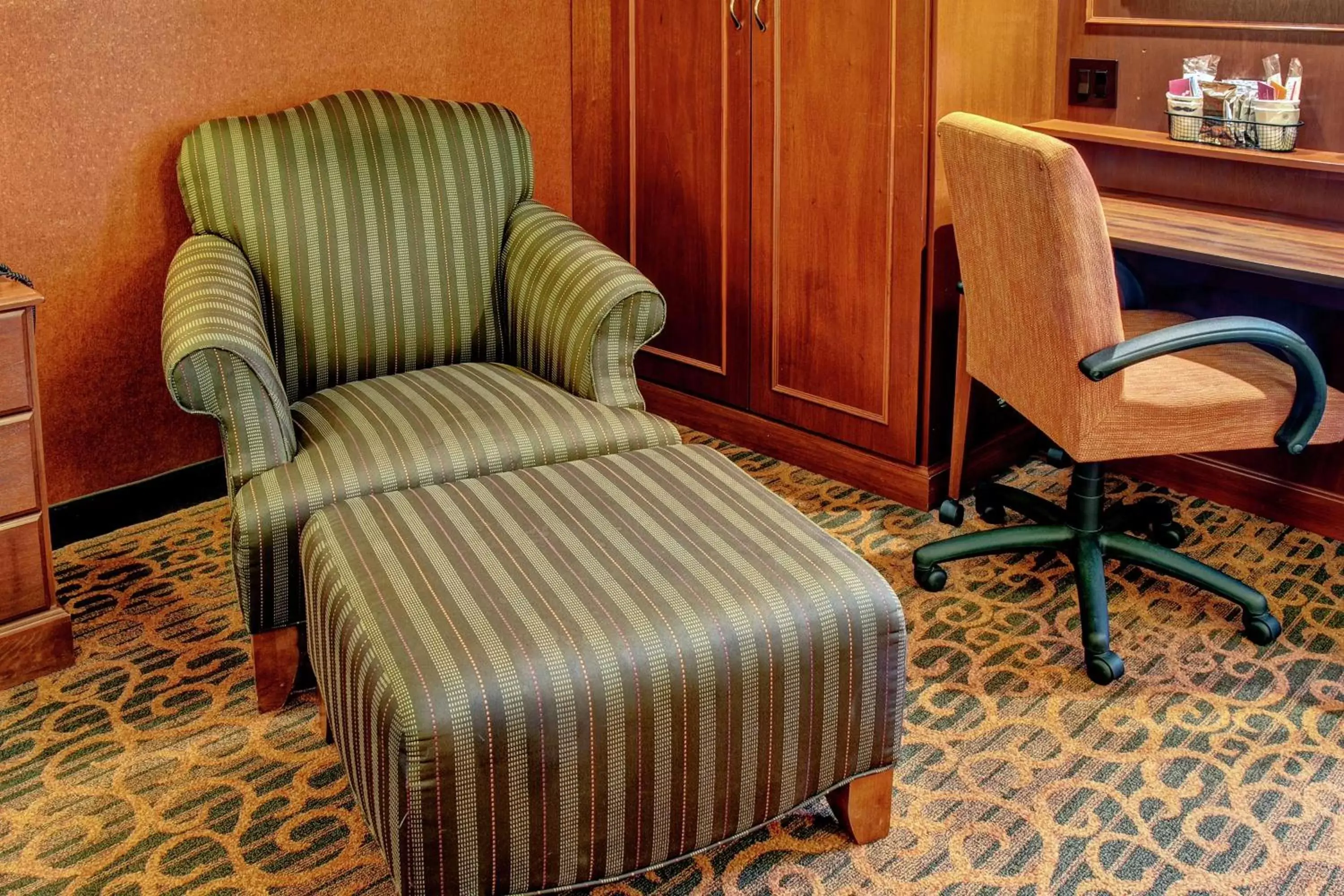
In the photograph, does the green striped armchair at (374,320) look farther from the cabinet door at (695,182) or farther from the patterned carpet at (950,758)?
the cabinet door at (695,182)

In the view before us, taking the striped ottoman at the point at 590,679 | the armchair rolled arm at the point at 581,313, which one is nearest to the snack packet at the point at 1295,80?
the armchair rolled arm at the point at 581,313

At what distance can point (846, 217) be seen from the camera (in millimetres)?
3115

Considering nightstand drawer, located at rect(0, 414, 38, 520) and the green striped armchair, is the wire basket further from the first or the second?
nightstand drawer, located at rect(0, 414, 38, 520)

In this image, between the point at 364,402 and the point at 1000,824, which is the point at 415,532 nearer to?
the point at 364,402

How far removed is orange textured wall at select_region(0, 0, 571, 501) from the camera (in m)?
2.77

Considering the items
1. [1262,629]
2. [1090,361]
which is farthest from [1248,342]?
[1262,629]

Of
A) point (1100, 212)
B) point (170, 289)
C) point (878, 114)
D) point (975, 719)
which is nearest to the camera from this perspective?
point (1100, 212)

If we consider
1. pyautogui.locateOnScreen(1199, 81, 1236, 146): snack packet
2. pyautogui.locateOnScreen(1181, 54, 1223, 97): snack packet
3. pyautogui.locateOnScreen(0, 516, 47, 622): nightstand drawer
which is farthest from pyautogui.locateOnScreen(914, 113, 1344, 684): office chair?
pyautogui.locateOnScreen(0, 516, 47, 622): nightstand drawer

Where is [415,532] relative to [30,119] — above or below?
below

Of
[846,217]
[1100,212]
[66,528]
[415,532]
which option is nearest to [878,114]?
[846,217]

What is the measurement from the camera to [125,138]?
289cm

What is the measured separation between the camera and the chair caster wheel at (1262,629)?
257cm

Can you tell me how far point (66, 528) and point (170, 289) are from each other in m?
0.81

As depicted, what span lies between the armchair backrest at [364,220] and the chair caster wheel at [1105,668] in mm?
1372
